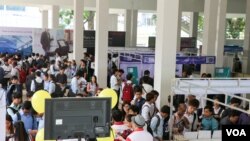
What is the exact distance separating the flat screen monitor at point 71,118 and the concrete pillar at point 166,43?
12.7 ft

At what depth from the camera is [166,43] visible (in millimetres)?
7516

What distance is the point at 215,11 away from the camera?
46.7 ft

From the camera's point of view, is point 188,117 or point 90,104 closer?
point 90,104

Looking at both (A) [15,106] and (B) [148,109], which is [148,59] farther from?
(A) [15,106]

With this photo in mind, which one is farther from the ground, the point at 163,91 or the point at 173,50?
the point at 173,50

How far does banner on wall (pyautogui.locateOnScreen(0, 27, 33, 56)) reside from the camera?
1834cm

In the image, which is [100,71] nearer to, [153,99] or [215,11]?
[215,11]

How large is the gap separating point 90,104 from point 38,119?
87.8 inches

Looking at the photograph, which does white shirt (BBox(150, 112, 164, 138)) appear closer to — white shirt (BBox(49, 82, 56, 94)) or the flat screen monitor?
the flat screen monitor

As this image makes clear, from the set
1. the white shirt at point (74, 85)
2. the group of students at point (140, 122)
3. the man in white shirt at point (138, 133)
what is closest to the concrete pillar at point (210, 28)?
the white shirt at point (74, 85)

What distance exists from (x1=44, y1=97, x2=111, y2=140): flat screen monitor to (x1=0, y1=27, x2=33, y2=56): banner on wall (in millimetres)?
15181

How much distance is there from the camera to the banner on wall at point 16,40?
1834cm

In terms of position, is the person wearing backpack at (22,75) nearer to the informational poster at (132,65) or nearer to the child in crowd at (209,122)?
the informational poster at (132,65)

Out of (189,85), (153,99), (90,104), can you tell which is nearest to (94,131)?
(90,104)
